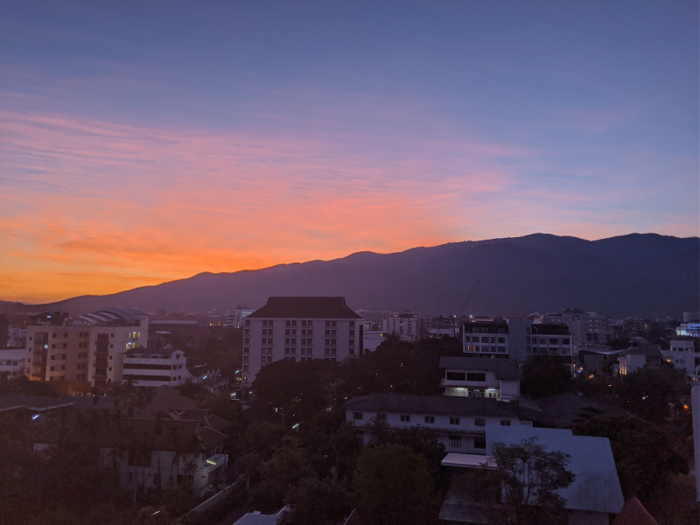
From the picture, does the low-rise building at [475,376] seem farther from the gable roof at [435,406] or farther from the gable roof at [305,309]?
the gable roof at [305,309]

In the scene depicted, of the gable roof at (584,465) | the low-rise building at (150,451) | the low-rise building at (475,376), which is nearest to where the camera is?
the gable roof at (584,465)

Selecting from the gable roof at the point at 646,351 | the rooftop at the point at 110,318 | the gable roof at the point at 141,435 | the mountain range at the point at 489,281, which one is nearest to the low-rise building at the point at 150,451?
the gable roof at the point at 141,435

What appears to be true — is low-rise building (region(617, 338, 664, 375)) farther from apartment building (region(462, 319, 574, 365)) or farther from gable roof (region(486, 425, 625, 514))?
gable roof (region(486, 425, 625, 514))

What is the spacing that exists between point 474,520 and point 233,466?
10005mm

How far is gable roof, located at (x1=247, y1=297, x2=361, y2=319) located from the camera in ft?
137

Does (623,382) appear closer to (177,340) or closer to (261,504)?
(261,504)

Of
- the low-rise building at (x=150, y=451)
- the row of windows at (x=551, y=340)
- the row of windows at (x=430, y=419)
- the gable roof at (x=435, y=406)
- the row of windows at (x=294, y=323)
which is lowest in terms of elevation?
the low-rise building at (x=150, y=451)

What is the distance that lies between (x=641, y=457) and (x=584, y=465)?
8.30 ft

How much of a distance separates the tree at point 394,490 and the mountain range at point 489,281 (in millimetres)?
85696

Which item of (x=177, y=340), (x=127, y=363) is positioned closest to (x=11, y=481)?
(x=127, y=363)

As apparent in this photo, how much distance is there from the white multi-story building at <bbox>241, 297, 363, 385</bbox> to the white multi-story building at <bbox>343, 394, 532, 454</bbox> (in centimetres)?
2080

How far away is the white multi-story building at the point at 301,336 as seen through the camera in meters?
41.0

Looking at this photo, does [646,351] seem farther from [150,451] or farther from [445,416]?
[150,451]

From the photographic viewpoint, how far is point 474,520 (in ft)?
41.1
